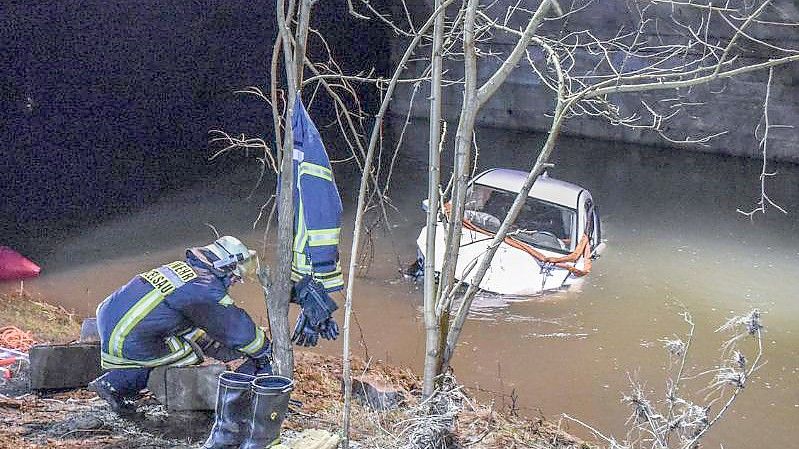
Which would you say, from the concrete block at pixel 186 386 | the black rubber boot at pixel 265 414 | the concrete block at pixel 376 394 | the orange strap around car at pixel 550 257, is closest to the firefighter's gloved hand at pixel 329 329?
the black rubber boot at pixel 265 414

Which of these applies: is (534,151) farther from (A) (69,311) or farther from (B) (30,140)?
(A) (69,311)

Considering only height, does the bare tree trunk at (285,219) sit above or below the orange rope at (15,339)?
above

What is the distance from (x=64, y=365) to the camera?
5.45 meters

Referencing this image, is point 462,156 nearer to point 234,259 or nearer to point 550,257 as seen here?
point 234,259

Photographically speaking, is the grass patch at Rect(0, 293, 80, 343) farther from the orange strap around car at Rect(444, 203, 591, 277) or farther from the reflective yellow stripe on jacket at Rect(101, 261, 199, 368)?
the orange strap around car at Rect(444, 203, 591, 277)

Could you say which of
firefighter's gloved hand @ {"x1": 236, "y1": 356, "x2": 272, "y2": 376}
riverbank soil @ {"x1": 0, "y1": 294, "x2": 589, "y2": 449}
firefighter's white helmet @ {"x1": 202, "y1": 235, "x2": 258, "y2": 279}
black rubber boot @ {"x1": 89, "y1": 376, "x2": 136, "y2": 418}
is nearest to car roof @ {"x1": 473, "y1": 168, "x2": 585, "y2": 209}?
riverbank soil @ {"x1": 0, "y1": 294, "x2": 589, "y2": 449}

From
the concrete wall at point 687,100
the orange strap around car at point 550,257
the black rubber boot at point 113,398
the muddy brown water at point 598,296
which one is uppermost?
the concrete wall at point 687,100

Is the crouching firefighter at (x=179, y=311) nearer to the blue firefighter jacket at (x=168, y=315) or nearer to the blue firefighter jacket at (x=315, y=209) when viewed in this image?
the blue firefighter jacket at (x=168, y=315)

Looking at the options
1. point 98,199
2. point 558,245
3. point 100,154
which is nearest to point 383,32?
point 100,154

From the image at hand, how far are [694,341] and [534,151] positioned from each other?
11616 millimetres

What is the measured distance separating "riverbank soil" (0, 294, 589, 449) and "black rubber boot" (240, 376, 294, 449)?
703mm

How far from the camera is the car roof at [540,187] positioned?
1058cm

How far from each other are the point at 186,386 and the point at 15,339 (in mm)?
2528

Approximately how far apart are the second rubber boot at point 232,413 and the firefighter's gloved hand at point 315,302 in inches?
21.2
